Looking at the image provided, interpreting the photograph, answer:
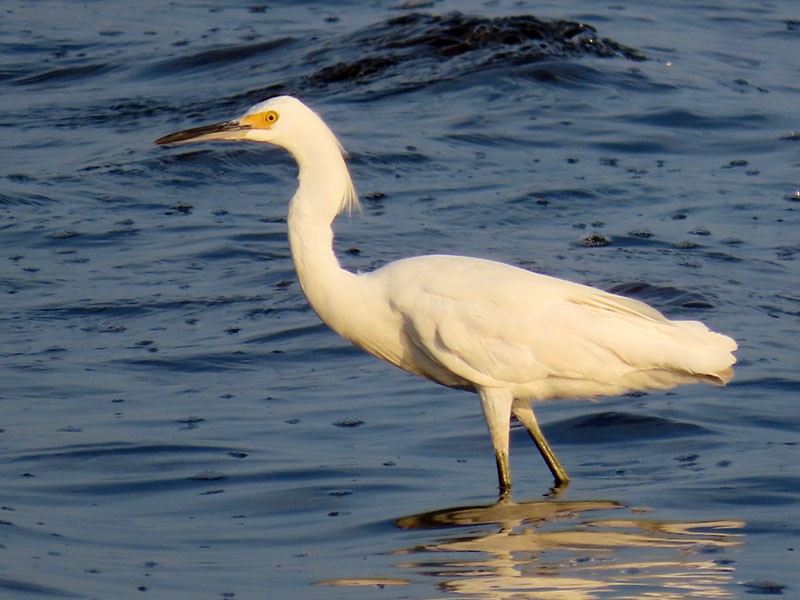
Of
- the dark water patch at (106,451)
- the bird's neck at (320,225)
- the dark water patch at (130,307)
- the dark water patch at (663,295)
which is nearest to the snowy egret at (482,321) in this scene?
the bird's neck at (320,225)

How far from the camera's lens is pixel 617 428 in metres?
7.75

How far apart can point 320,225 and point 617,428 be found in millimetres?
2055

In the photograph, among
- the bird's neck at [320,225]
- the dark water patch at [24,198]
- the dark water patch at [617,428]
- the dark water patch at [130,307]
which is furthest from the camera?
the dark water patch at [24,198]

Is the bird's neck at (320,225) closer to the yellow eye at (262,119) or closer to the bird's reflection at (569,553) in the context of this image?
the yellow eye at (262,119)

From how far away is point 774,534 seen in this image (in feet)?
19.7

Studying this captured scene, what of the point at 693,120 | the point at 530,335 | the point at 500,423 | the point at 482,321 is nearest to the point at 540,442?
the point at 500,423

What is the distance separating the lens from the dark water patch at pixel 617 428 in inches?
299

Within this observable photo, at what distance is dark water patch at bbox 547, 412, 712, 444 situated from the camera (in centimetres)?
759

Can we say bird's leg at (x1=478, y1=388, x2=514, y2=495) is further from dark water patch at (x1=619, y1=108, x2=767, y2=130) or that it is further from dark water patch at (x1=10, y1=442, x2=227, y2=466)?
dark water patch at (x1=619, y1=108, x2=767, y2=130)

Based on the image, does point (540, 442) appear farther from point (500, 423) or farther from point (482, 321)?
point (482, 321)

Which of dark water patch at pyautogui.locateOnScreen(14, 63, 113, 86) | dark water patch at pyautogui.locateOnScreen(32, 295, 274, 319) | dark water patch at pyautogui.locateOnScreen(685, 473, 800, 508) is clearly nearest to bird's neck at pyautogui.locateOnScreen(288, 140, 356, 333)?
dark water patch at pyautogui.locateOnScreen(685, 473, 800, 508)

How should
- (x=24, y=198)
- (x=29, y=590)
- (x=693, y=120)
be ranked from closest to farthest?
(x=29, y=590), (x=24, y=198), (x=693, y=120)

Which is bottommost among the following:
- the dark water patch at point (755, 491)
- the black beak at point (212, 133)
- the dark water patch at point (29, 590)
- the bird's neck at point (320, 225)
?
the dark water patch at point (755, 491)

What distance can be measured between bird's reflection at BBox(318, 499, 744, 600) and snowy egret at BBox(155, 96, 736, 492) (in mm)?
463
